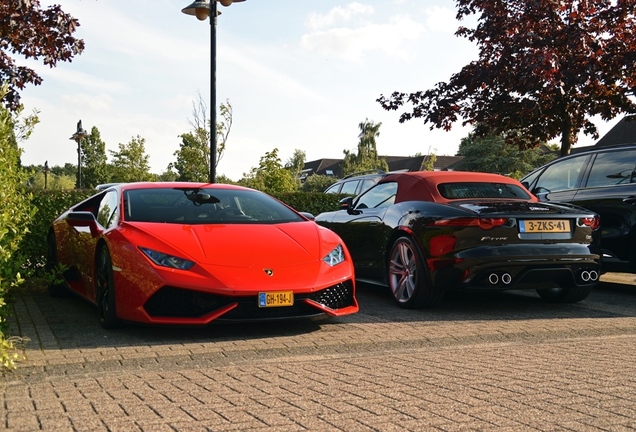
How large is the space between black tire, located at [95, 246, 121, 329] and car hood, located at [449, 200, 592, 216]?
345 cm

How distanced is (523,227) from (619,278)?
438 cm

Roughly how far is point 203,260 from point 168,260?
279 mm

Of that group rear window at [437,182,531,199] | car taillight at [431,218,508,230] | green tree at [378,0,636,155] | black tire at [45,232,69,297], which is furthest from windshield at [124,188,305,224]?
green tree at [378,0,636,155]

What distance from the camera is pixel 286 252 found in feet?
21.1

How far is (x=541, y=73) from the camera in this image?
A: 1449 cm

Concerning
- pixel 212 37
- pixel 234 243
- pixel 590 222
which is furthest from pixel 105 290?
pixel 212 37

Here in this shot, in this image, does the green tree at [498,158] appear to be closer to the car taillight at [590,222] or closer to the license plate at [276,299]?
the car taillight at [590,222]

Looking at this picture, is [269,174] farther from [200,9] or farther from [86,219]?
[86,219]

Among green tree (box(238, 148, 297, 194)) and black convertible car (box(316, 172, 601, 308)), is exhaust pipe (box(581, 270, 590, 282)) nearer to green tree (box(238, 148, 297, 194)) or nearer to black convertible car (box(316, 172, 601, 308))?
black convertible car (box(316, 172, 601, 308))

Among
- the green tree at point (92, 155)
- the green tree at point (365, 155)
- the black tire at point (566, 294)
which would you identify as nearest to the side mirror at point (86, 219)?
the black tire at point (566, 294)

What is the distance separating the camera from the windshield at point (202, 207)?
22.6 feet

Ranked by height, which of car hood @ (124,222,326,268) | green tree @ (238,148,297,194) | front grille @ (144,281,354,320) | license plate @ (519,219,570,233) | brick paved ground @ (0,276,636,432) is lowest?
brick paved ground @ (0,276,636,432)

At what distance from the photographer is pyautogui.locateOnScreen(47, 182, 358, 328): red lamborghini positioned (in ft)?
19.6

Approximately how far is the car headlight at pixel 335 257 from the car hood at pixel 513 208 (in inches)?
58.3
